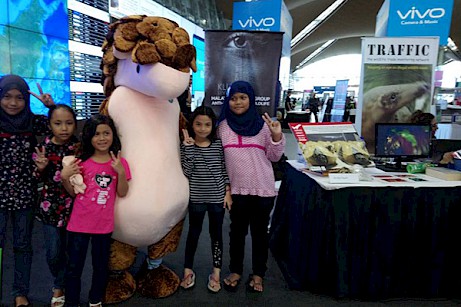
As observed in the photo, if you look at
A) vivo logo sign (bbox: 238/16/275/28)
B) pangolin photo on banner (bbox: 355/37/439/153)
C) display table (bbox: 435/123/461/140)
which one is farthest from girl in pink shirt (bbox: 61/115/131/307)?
display table (bbox: 435/123/461/140)

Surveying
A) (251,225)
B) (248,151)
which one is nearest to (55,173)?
(248,151)

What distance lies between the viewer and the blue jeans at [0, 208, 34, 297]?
1.70m

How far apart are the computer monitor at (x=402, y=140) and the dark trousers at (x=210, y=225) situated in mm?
1163

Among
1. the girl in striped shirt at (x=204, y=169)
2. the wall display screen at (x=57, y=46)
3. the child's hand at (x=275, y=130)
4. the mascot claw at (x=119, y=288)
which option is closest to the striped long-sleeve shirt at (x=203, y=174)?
the girl in striped shirt at (x=204, y=169)

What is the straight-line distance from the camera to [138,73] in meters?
1.59

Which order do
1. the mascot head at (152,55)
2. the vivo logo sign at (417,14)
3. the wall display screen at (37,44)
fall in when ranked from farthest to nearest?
1. the vivo logo sign at (417,14)
2. the wall display screen at (37,44)
3. the mascot head at (152,55)

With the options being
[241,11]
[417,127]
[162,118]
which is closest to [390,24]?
[241,11]

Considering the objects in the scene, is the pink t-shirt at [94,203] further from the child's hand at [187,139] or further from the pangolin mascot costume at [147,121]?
the child's hand at [187,139]

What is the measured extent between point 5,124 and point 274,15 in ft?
12.7

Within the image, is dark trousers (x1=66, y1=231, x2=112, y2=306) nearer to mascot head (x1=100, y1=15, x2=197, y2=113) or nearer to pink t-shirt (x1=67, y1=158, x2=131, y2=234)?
pink t-shirt (x1=67, y1=158, x2=131, y2=234)

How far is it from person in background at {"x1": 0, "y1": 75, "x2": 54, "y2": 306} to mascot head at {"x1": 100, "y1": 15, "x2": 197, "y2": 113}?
374 mm

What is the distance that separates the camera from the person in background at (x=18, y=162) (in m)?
1.63

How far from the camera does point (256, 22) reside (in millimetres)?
4828

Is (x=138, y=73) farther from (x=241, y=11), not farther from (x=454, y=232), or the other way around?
(x=241, y=11)
